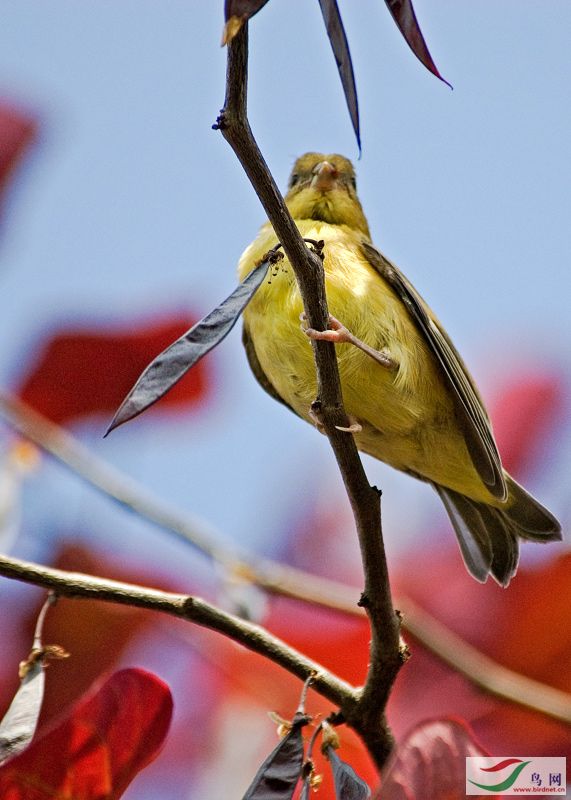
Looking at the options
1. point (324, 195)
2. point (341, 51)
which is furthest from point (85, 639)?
point (324, 195)

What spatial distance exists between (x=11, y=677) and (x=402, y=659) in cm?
89

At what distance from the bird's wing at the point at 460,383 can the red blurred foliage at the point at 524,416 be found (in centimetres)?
8

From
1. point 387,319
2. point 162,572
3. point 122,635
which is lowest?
point 122,635

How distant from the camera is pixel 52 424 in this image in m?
2.75

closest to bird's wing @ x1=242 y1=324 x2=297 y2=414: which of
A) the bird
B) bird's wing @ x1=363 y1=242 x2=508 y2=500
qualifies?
the bird

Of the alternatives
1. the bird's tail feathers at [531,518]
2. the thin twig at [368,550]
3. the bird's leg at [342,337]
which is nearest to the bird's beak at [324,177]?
the bird's leg at [342,337]

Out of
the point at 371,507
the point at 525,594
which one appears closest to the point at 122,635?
the point at 371,507

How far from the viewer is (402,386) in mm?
2869

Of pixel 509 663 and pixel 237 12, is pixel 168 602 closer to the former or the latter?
pixel 509 663

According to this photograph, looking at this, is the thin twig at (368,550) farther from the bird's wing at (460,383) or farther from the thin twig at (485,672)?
the bird's wing at (460,383)

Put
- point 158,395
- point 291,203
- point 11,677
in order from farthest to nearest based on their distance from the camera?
point 291,203 < point 11,677 < point 158,395

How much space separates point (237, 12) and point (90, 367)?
1.82 m

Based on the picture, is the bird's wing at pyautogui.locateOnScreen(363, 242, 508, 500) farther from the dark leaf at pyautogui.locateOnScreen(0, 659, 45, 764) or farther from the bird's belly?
the dark leaf at pyautogui.locateOnScreen(0, 659, 45, 764)

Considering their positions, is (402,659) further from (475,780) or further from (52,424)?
(52,424)
